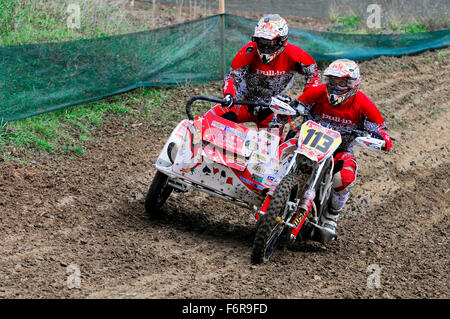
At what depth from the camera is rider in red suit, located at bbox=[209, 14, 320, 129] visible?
7.66m

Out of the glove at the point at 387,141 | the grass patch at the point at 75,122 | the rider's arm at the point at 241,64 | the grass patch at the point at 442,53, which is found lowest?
the grass patch at the point at 75,122

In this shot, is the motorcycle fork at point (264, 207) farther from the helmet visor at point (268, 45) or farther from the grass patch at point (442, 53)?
the grass patch at point (442, 53)

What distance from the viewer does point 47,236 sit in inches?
261

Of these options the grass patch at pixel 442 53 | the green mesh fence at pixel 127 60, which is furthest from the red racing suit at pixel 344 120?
the grass patch at pixel 442 53

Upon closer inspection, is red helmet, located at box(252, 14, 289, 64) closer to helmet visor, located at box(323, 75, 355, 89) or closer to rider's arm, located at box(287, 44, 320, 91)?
rider's arm, located at box(287, 44, 320, 91)

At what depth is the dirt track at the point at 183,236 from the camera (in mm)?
5754

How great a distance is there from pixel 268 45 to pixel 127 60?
391 cm

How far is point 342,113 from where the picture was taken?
712 cm

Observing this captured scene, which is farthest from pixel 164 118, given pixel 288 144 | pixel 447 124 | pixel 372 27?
pixel 372 27

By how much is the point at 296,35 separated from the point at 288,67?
5.50 metres

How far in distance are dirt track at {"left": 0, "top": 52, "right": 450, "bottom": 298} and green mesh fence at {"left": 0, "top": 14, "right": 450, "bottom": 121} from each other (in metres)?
0.93

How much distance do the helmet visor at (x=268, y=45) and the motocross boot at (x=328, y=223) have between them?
2.05 metres

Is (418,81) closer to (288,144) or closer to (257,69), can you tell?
(257,69)

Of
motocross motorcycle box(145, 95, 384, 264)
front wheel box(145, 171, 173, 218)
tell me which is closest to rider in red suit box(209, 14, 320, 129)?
motocross motorcycle box(145, 95, 384, 264)
